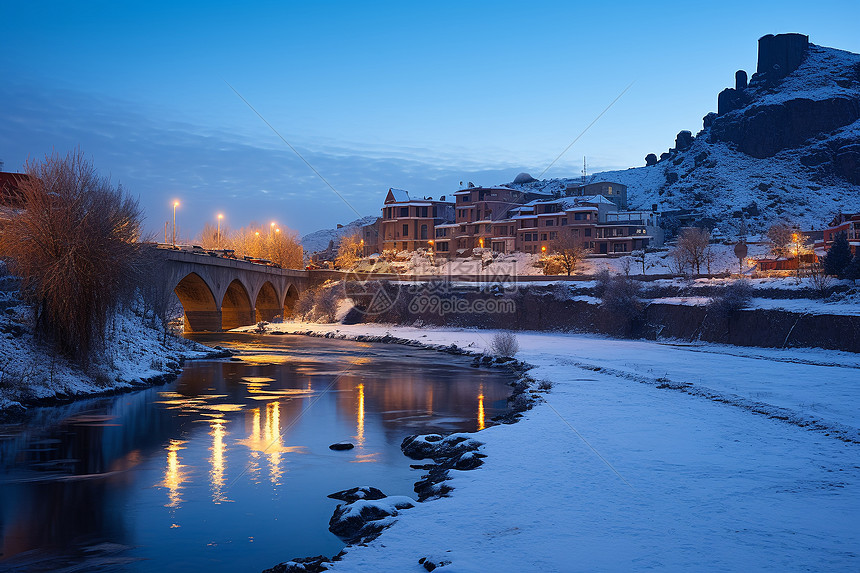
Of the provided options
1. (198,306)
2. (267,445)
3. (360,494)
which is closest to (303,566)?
(360,494)

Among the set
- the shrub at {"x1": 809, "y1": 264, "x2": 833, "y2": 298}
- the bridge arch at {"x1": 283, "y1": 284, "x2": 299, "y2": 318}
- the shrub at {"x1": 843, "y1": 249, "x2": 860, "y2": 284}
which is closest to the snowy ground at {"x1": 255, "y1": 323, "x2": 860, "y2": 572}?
the shrub at {"x1": 809, "y1": 264, "x2": 833, "y2": 298}

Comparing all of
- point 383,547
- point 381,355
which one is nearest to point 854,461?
point 383,547

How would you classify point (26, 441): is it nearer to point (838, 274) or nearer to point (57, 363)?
point (57, 363)

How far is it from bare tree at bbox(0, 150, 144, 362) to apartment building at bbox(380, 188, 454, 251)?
10217 cm

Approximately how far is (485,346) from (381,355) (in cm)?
1006

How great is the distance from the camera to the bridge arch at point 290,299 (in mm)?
111375

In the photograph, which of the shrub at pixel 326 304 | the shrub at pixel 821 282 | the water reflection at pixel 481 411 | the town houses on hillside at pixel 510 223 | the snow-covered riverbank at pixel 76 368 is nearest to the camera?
the water reflection at pixel 481 411

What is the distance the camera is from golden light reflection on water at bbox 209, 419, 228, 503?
16.1 meters

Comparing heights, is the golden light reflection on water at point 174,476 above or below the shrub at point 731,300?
below

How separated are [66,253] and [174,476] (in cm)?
1618

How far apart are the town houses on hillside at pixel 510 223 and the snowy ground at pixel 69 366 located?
8112cm

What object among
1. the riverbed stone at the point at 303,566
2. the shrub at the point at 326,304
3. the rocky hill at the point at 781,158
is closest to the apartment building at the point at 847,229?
the rocky hill at the point at 781,158

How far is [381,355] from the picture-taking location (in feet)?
184

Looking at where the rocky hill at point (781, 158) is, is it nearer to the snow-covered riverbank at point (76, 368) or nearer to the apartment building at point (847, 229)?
the apartment building at point (847, 229)
